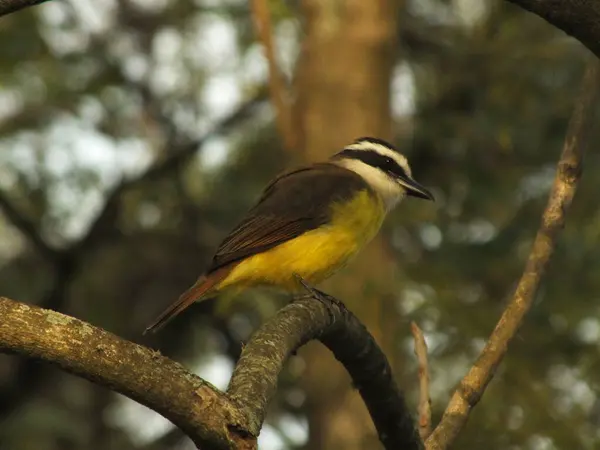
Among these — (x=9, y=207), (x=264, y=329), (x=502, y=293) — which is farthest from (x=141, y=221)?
(x=264, y=329)

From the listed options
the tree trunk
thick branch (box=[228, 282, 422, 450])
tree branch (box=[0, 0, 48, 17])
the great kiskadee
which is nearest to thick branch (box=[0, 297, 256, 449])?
thick branch (box=[228, 282, 422, 450])

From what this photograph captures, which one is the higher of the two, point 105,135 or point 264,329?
point 264,329

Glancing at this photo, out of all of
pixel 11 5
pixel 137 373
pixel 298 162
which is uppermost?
pixel 11 5

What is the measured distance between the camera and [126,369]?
1.81m

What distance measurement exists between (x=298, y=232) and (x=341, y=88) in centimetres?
193

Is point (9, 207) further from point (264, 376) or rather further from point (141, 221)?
point (264, 376)

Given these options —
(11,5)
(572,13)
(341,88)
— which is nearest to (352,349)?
(572,13)

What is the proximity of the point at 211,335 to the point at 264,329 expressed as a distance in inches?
198

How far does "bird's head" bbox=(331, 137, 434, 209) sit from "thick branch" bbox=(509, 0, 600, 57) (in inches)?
103

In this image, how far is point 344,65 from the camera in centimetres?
638

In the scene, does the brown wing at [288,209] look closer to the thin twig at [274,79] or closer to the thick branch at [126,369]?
the thin twig at [274,79]

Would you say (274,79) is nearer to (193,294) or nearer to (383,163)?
(383,163)

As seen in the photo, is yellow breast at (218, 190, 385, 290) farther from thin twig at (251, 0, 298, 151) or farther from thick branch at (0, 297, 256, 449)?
thick branch at (0, 297, 256, 449)

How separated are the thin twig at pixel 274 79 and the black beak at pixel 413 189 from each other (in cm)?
107
